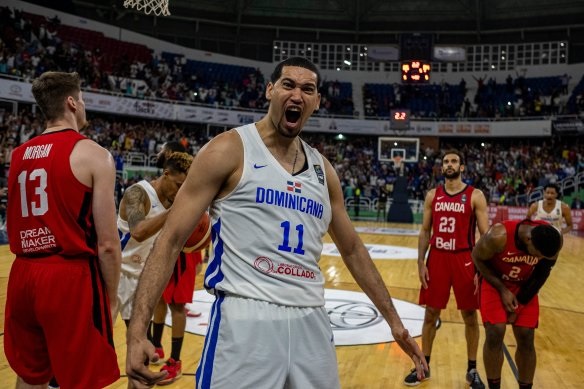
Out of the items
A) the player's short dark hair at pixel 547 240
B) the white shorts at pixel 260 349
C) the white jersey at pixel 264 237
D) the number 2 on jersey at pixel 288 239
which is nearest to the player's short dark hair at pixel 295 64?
the white jersey at pixel 264 237

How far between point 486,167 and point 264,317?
28677 millimetres

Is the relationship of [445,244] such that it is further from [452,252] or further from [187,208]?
[187,208]

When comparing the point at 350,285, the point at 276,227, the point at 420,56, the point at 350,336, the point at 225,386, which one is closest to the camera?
the point at 225,386

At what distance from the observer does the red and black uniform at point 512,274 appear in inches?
163

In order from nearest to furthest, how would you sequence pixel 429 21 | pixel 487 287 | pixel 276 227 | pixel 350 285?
pixel 276 227, pixel 487 287, pixel 350 285, pixel 429 21

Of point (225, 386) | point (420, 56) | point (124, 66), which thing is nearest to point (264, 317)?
point (225, 386)

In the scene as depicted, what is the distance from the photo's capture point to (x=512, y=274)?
4.26 metres

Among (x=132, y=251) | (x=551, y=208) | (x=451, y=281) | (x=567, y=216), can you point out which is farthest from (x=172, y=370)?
(x=551, y=208)

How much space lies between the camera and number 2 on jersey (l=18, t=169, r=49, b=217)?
2791mm

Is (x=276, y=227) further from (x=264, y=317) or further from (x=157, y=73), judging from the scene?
(x=157, y=73)

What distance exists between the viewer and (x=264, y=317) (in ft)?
7.06

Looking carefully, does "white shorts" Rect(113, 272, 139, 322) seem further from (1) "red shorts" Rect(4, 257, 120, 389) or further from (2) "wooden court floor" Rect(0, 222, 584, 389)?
(1) "red shorts" Rect(4, 257, 120, 389)

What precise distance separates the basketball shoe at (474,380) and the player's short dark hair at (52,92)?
3.93 meters

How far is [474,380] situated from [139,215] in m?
3.18
